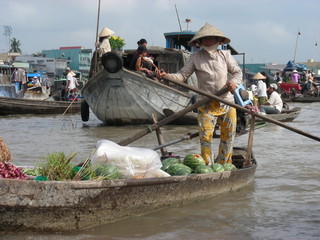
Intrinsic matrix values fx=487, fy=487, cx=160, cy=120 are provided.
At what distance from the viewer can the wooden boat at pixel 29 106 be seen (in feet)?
50.3

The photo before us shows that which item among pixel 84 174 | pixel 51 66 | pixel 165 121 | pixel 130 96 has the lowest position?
pixel 51 66

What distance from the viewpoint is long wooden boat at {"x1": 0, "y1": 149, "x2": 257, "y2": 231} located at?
3.30 meters

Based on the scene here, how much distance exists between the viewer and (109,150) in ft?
13.5

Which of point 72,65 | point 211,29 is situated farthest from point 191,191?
point 72,65

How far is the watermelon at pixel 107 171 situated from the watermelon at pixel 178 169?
0.71 metres

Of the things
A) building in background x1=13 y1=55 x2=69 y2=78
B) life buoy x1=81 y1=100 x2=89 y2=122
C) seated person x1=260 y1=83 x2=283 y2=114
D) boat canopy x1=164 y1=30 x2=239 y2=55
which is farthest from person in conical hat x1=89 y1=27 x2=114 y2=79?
building in background x1=13 y1=55 x2=69 y2=78

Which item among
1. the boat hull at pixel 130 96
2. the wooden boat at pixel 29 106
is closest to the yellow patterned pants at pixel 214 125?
the boat hull at pixel 130 96

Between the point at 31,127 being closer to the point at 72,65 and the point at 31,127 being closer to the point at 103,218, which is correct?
the point at 103,218

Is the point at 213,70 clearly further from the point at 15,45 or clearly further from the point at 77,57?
the point at 15,45

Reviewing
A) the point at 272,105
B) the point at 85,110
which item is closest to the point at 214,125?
the point at 272,105

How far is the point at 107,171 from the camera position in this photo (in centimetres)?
390

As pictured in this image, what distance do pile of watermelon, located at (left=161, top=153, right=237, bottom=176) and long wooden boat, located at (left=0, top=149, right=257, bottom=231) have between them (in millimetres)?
234

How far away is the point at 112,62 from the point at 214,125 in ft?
16.6

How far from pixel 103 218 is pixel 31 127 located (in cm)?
856
